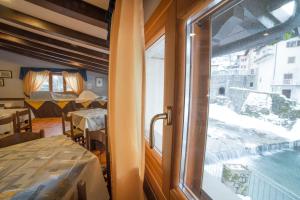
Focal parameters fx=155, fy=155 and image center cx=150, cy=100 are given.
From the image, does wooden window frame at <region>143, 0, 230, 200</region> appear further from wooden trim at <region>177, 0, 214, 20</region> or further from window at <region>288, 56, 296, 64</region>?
window at <region>288, 56, 296, 64</region>

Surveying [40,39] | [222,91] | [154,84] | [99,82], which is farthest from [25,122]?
[99,82]

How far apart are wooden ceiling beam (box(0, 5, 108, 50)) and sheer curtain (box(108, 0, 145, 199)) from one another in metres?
1.82

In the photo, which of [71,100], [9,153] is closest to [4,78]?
[71,100]

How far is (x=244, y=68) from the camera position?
46 centimetres

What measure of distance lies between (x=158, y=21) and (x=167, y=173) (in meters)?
0.75

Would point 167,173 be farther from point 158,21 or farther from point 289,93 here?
point 158,21

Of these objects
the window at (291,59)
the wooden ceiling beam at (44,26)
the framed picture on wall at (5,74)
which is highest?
the wooden ceiling beam at (44,26)

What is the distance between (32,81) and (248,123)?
7.24 m

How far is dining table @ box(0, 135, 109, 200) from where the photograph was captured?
81 centimetres

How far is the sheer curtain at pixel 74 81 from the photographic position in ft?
21.0

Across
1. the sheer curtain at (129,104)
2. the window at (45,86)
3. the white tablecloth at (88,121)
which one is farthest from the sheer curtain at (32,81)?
the sheer curtain at (129,104)

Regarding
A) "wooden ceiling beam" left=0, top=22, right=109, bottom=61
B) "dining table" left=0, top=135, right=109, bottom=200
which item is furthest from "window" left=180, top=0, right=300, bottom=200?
"wooden ceiling beam" left=0, top=22, right=109, bottom=61

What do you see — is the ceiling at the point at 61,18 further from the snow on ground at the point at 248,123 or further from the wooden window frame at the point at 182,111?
the snow on ground at the point at 248,123

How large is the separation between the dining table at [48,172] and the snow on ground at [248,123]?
68 centimetres
